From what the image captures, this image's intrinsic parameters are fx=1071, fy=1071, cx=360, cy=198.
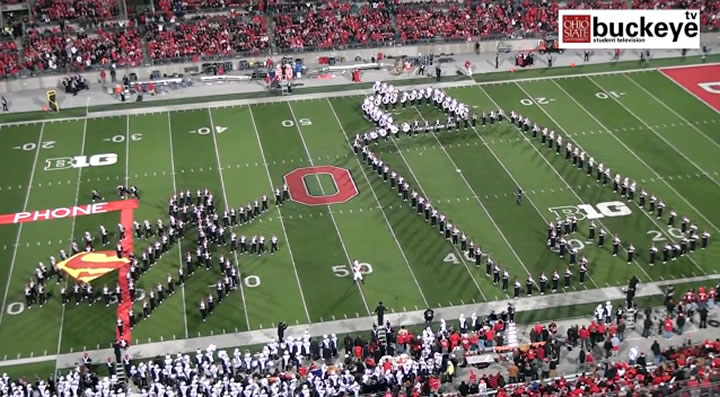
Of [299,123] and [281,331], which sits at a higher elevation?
[299,123]

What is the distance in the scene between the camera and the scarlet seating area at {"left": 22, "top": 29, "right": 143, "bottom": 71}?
47.3 m

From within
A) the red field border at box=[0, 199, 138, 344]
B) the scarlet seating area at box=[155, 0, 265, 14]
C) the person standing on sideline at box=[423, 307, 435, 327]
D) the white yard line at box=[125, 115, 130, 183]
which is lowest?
the person standing on sideline at box=[423, 307, 435, 327]

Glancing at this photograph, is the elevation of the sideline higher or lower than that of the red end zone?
lower

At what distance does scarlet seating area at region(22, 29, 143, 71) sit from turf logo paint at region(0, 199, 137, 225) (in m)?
13.1

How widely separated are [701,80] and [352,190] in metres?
18.1

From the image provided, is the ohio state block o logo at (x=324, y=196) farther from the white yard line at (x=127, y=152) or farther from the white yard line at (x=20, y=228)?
the white yard line at (x=20, y=228)

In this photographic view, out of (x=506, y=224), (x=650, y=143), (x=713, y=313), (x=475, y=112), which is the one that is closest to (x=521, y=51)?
(x=475, y=112)

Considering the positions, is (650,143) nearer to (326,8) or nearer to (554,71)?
(554,71)

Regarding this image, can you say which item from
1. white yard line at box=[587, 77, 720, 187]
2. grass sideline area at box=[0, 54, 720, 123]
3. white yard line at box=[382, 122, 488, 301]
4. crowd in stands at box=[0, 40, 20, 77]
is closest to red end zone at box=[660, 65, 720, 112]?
grass sideline area at box=[0, 54, 720, 123]

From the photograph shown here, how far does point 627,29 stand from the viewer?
1964 inches

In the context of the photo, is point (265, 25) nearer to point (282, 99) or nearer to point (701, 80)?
point (282, 99)

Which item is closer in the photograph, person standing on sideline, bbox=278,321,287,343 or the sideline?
the sideline

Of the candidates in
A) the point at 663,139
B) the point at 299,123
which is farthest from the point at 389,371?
the point at 663,139

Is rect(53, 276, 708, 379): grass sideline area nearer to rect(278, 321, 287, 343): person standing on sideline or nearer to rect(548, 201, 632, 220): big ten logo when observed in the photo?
rect(278, 321, 287, 343): person standing on sideline
